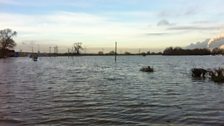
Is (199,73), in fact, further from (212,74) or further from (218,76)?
(218,76)

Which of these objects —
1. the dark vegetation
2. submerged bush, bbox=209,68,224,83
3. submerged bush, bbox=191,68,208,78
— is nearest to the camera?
submerged bush, bbox=209,68,224,83

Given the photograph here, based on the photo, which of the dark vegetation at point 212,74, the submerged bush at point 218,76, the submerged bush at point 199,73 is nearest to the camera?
the submerged bush at point 218,76

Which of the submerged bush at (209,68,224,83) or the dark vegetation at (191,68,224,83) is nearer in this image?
the submerged bush at (209,68,224,83)

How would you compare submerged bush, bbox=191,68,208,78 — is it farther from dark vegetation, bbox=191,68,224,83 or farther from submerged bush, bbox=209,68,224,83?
submerged bush, bbox=209,68,224,83

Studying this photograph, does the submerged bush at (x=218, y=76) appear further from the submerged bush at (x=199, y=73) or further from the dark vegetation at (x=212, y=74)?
the submerged bush at (x=199, y=73)

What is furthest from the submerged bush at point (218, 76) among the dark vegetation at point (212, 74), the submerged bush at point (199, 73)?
the submerged bush at point (199, 73)

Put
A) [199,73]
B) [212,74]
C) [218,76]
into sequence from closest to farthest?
[218,76] < [212,74] < [199,73]

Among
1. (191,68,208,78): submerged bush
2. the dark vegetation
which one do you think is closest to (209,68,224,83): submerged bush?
the dark vegetation

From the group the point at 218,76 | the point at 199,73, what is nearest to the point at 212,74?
the point at 218,76

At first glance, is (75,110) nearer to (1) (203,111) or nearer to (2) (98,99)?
(2) (98,99)

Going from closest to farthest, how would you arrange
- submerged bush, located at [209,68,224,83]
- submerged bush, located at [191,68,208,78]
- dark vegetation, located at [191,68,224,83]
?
submerged bush, located at [209,68,224,83], dark vegetation, located at [191,68,224,83], submerged bush, located at [191,68,208,78]

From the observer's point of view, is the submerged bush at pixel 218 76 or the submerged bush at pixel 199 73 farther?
the submerged bush at pixel 199 73

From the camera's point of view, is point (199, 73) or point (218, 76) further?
point (199, 73)

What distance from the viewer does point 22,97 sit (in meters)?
30.8
